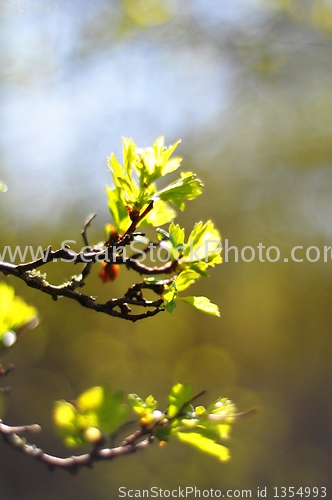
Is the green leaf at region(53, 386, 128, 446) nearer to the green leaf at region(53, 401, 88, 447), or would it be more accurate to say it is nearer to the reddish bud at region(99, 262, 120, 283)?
the green leaf at region(53, 401, 88, 447)

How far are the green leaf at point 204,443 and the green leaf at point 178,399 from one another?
0.05 feet

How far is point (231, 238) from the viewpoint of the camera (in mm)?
2518

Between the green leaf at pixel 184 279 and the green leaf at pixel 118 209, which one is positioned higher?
the green leaf at pixel 118 209

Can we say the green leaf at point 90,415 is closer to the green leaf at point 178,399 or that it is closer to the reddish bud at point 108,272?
the green leaf at point 178,399

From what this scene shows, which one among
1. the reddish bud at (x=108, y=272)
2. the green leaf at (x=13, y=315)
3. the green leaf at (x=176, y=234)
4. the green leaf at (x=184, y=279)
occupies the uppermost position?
the green leaf at (x=176, y=234)

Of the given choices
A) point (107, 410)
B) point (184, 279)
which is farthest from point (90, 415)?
point (184, 279)

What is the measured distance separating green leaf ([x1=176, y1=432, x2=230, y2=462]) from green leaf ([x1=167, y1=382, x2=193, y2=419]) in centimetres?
2

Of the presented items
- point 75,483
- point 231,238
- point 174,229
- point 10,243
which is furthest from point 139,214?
point 231,238

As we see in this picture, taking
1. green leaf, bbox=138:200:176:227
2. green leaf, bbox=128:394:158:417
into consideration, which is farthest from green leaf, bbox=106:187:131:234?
green leaf, bbox=128:394:158:417

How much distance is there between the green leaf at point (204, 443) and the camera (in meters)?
0.31

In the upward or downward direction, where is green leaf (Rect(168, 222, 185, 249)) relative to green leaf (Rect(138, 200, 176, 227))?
downward

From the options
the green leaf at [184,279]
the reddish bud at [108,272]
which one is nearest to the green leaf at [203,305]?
the green leaf at [184,279]

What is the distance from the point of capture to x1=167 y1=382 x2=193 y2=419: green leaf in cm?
32

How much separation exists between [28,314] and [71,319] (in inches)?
78.6
